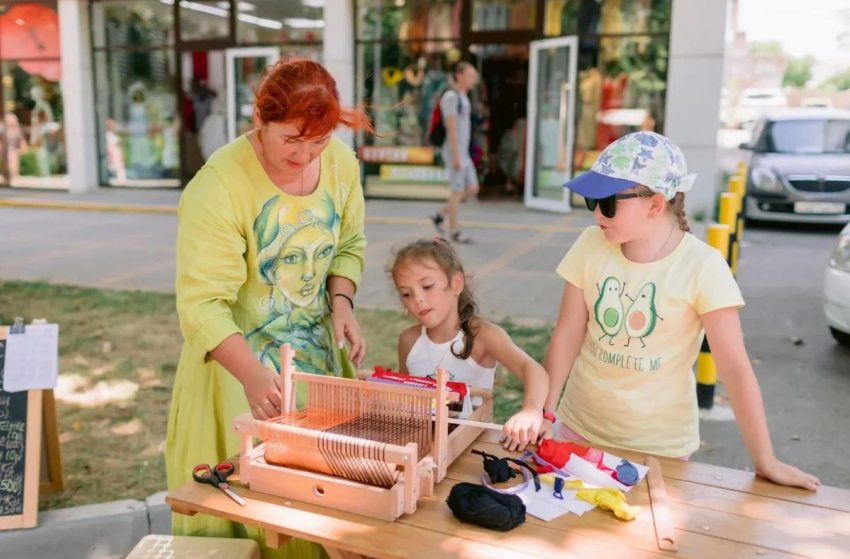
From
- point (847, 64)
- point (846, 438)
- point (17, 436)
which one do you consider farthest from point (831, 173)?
point (847, 64)

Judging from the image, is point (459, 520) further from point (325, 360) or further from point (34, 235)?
point (34, 235)

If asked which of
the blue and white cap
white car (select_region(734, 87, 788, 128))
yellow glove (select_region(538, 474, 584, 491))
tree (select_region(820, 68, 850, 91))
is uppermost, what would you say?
tree (select_region(820, 68, 850, 91))

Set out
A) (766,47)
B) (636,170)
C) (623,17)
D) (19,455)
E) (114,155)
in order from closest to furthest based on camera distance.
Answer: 1. (636,170)
2. (19,455)
3. (623,17)
4. (114,155)
5. (766,47)

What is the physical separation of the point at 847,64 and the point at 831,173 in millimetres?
41157

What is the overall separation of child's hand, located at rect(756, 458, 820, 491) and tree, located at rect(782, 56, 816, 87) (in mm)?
53897

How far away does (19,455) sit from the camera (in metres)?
3.40

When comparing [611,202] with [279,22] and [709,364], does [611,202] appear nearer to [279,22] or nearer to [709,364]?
[709,364]

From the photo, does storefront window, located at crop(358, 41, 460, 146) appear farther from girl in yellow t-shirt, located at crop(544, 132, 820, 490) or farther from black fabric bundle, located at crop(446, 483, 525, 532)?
black fabric bundle, located at crop(446, 483, 525, 532)

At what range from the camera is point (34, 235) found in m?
11.3

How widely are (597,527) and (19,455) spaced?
261 cm

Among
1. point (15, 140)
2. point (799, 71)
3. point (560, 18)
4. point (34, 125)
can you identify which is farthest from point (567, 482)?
point (799, 71)

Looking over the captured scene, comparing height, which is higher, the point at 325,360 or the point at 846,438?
the point at 325,360

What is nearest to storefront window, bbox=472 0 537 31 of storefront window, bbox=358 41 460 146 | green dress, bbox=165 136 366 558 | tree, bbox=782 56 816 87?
storefront window, bbox=358 41 460 146

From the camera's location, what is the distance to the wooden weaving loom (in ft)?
6.00
